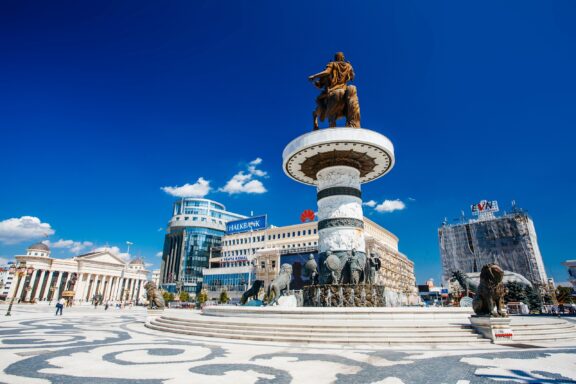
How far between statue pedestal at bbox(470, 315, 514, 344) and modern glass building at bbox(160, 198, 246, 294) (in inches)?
3069

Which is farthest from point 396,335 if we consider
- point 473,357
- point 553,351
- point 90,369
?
point 90,369

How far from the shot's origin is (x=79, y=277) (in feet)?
267

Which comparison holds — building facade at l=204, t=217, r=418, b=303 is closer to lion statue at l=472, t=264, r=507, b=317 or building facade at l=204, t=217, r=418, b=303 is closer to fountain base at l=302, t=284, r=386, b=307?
fountain base at l=302, t=284, r=386, b=307

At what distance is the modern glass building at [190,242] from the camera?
266 feet

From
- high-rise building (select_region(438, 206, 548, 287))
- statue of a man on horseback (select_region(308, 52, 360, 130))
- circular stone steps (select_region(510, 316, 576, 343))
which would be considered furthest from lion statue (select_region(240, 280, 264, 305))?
high-rise building (select_region(438, 206, 548, 287))

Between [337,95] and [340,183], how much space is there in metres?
5.64

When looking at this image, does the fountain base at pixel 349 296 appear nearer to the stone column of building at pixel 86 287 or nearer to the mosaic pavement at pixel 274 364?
the mosaic pavement at pixel 274 364

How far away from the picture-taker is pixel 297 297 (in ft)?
57.0

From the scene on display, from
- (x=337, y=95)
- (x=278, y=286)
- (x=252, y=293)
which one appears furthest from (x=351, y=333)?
(x=337, y=95)

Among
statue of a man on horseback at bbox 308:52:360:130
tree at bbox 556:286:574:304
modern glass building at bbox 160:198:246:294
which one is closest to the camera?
statue of a man on horseback at bbox 308:52:360:130

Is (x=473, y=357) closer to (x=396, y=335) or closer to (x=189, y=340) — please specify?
(x=396, y=335)

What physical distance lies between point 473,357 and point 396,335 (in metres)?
2.25

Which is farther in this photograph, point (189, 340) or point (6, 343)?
point (189, 340)

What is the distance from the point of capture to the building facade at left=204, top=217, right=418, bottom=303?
2208 inches
